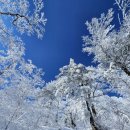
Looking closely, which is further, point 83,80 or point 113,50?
point 83,80

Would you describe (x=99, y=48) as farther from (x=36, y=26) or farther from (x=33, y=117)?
(x=33, y=117)

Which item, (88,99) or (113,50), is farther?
(88,99)

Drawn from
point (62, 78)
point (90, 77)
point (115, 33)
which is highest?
point (62, 78)

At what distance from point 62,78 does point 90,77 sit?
3527 millimetres

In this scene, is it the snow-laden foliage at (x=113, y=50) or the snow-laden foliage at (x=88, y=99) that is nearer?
the snow-laden foliage at (x=113, y=50)

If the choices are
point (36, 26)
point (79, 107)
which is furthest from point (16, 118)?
point (36, 26)

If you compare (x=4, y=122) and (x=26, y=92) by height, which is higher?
(x=26, y=92)

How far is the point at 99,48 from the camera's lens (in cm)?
1488

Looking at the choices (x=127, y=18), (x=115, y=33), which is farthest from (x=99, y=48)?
(x=127, y=18)

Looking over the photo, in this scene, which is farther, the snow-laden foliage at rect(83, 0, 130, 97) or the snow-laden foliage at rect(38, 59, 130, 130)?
the snow-laden foliage at rect(38, 59, 130, 130)

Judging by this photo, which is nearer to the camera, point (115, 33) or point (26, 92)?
point (115, 33)

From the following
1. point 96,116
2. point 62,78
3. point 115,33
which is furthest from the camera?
point 62,78

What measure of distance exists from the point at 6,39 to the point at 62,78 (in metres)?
13.6

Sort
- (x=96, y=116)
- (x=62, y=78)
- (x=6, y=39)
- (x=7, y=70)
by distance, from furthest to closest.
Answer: (x=62, y=78) < (x=96, y=116) < (x=7, y=70) < (x=6, y=39)
